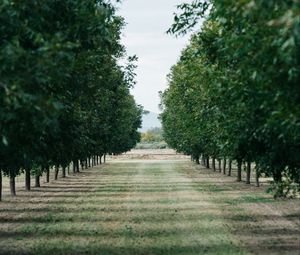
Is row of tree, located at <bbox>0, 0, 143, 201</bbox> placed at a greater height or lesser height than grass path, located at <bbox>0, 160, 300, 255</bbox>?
greater

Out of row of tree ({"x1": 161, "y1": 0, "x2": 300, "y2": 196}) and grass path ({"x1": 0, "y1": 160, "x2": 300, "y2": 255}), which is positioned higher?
row of tree ({"x1": 161, "y1": 0, "x2": 300, "y2": 196})

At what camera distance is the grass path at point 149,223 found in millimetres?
18641

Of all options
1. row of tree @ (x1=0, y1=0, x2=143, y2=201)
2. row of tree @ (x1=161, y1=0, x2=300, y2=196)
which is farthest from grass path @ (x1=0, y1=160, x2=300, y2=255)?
row of tree @ (x1=0, y1=0, x2=143, y2=201)

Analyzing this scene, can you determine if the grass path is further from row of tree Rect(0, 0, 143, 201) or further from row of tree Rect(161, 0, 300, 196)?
row of tree Rect(0, 0, 143, 201)

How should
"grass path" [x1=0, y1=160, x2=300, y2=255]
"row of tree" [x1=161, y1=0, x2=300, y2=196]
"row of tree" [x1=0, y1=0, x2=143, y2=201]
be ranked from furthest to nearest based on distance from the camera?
"grass path" [x1=0, y1=160, x2=300, y2=255] < "row of tree" [x1=0, y1=0, x2=143, y2=201] < "row of tree" [x1=161, y1=0, x2=300, y2=196]

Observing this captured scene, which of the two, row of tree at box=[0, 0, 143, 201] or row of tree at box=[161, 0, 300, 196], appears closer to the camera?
row of tree at box=[161, 0, 300, 196]

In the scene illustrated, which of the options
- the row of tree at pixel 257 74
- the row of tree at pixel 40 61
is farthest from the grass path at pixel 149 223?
the row of tree at pixel 40 61

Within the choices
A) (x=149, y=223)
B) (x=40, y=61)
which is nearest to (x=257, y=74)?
(x=40, y=61)

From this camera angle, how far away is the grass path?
1864 cm

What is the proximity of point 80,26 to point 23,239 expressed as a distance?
774 centimetres

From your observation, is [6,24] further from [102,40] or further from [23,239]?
[23,239]

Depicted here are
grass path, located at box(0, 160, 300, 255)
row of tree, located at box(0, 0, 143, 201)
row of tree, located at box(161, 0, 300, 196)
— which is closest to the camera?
row of tree, located at box(161, 0, 300, 196)

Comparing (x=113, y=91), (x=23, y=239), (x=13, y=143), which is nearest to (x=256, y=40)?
(x=13, y=143)

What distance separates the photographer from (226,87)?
16.5 meters
